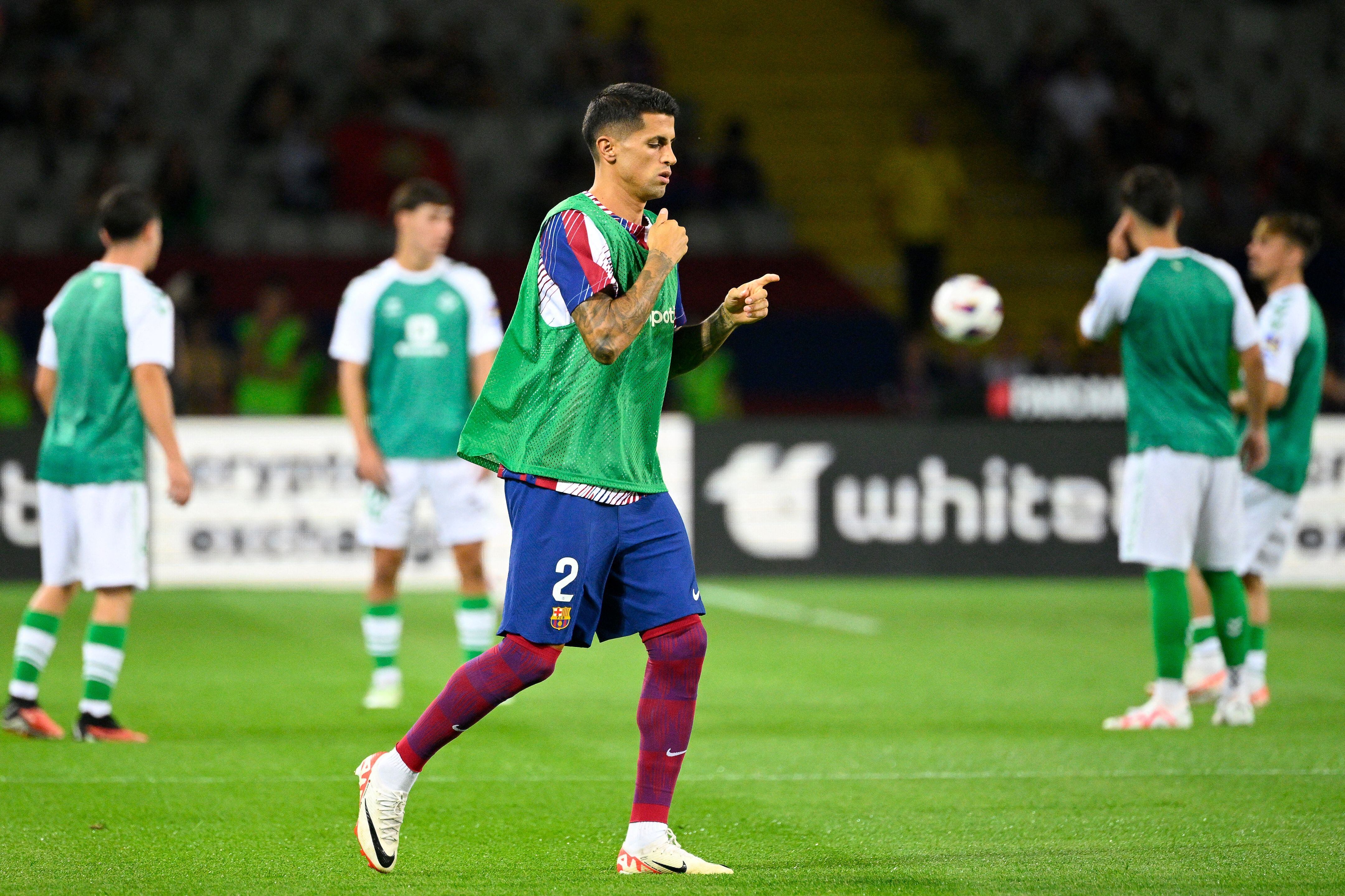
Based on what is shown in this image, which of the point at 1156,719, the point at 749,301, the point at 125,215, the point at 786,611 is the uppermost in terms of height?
the point at 125,215

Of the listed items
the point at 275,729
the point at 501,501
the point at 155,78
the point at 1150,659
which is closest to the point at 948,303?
the point at 1150,659

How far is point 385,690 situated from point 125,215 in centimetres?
248

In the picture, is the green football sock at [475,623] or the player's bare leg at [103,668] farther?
the green football sock at [475,623]

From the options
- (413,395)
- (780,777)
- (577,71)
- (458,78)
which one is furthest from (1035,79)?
(780,777)

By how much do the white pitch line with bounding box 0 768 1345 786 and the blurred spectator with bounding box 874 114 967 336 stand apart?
11480mm

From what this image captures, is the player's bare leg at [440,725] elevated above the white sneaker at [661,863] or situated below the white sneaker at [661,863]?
above

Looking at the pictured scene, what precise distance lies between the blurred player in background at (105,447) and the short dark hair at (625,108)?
9.31ft

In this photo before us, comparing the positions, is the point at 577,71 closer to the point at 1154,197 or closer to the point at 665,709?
the point at 1154,197

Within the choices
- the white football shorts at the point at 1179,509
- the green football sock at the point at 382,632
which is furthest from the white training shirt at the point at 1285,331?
the green football sock at the point at 382,632

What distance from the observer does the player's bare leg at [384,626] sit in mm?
8141

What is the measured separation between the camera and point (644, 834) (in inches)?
187

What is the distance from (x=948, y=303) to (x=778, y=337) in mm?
9067

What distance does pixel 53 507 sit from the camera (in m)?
7.13

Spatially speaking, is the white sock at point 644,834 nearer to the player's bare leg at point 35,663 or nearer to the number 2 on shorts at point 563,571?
the number 2 on shorts at point 563,571
